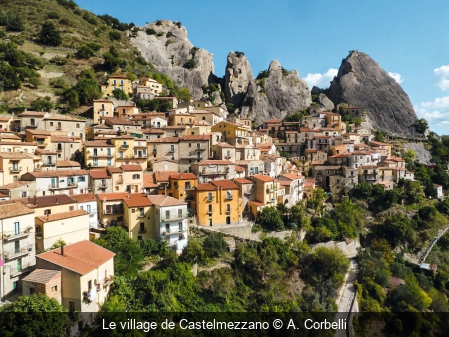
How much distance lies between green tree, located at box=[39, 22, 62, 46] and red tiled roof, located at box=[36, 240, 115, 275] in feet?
212

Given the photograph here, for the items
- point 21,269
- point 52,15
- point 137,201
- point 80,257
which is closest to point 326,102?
point 137,201

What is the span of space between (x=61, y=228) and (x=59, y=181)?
763cm

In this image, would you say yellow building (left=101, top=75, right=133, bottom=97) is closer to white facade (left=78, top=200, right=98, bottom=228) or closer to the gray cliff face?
white facade (left=78, top=200, right=98, bottom=228)

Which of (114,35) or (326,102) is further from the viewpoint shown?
(326,102)

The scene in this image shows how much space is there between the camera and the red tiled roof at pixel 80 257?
18.5m

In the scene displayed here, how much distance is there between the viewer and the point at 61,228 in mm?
22328

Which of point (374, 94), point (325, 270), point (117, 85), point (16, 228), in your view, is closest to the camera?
point (16, 228)

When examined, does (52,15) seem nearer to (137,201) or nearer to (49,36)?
(49,36)

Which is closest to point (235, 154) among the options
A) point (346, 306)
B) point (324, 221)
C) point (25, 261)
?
point (324, 221)

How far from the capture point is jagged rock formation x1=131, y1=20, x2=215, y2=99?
83.0 metres

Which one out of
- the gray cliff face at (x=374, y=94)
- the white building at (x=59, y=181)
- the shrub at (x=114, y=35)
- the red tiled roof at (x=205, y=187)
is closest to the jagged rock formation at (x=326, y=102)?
the gray cliff face at (x=374, y=94)

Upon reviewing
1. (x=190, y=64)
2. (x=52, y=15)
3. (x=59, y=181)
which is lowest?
(x=59, y=181)

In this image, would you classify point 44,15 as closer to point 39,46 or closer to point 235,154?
point 39,46

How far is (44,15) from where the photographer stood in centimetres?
7894
